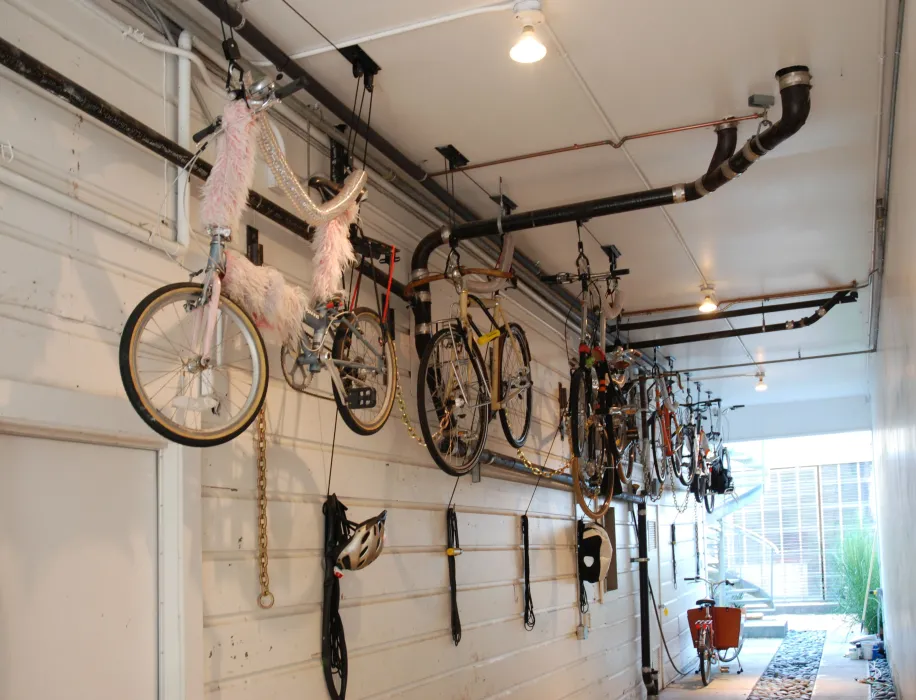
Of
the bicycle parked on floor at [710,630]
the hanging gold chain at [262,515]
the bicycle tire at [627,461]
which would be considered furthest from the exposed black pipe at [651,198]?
the bicycle parked on floor at [710,630]

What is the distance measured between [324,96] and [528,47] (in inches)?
41.4

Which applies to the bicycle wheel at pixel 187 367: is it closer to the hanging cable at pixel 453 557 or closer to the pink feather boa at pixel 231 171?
the pink feather boa at pixel 231 171

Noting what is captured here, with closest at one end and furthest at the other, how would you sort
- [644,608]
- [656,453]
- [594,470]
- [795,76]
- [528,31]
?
1. [528,31]
2. [795,76]
3. [594,470]
4. [656,453]
5. [644,608]

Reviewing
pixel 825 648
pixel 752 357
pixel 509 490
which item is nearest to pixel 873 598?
pixel 825 648

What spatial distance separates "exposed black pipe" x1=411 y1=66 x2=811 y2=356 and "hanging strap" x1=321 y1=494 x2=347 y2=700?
121 centimetres

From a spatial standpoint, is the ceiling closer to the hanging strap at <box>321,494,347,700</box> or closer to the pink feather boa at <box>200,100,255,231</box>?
the pink feather boa at <box>200,100,255,231</box>

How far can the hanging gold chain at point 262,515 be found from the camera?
3.39m

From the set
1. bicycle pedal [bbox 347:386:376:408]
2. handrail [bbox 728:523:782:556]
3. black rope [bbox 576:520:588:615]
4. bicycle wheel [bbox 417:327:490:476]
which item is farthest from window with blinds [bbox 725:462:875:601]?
bicycle pedal [bbox 347:386:376:408]

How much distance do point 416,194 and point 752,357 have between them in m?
6.15

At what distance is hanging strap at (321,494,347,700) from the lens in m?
3.73

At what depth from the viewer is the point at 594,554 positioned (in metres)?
7.40

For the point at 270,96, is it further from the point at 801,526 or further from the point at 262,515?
the point at 801,526

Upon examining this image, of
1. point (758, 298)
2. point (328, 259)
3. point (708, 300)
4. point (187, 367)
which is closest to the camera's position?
point (187, 367)

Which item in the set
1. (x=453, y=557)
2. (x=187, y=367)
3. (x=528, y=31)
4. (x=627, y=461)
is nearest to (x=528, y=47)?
(x=528, y=31)
